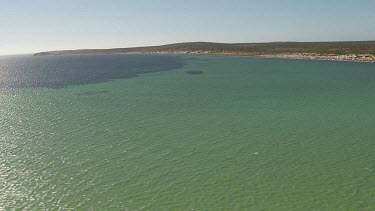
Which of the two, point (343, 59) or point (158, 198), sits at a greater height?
point (343, 59)

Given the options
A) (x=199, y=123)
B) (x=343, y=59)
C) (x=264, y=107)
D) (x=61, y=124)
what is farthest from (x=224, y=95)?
(x=343, y=59)

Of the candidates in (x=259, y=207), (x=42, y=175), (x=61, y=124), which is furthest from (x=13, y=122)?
(x=259, y=207)

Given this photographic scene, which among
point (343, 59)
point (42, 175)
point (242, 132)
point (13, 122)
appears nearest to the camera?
point (42, 175)

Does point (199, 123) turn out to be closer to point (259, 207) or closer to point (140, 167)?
point (140, 167)

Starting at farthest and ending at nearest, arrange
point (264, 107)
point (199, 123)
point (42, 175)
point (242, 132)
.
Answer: point (264, 107), point (199, 123), point (242, 132), point (42, 175)

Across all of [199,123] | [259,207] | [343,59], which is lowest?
[259,207]

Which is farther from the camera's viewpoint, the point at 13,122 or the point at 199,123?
the point at 13,122
